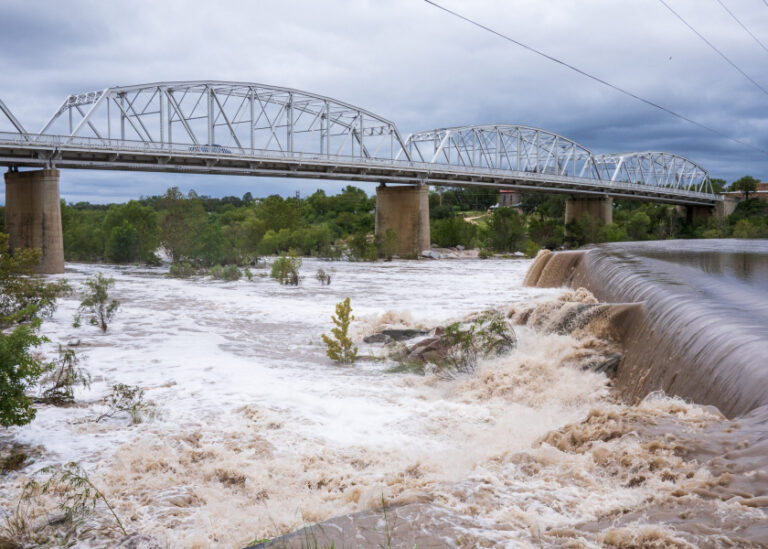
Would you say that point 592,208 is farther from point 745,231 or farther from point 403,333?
point 403,333

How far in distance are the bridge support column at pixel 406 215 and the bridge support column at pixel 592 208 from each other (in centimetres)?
2413

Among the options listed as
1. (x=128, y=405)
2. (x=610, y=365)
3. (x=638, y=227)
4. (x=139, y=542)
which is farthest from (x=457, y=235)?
(x=139, y=542)

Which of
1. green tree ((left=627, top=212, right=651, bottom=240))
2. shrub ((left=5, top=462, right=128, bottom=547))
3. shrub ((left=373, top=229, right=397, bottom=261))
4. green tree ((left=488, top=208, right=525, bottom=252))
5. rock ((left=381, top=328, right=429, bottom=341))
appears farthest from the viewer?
green tree ((left=627, top=212, right=651, bottom=240))

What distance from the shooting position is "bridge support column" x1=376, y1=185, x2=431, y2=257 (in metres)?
53.6

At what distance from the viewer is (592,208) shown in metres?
73.6

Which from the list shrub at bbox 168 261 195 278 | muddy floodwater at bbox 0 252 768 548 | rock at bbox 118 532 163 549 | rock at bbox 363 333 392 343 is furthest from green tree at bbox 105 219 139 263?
rock at bbox 118 532 163 549

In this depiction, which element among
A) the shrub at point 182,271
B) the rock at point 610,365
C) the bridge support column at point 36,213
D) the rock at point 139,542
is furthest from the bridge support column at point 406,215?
the rock at point 139,542

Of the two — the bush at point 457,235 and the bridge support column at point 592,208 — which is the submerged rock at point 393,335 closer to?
the bush at point 457,235

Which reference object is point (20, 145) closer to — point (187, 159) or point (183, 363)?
point (187, 159)

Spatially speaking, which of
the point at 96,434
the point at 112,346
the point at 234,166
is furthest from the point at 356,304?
the point at 234,166

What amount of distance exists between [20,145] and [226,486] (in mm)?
34347

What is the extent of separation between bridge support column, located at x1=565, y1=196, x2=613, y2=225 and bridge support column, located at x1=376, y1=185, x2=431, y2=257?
2413 cm

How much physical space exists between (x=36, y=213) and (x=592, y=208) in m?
59.2

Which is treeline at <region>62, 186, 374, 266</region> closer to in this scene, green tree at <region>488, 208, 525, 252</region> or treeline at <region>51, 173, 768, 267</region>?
treeline at <region>51, 173, 768, 267</region>
